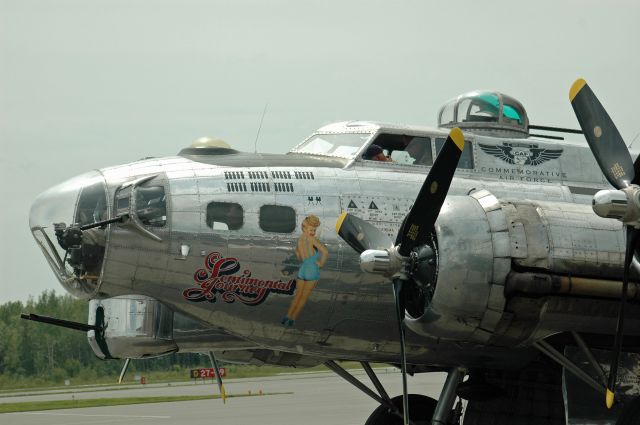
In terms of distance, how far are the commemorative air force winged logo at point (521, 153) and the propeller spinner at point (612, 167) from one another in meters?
2.41

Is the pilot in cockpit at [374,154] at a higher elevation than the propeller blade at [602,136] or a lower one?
lower

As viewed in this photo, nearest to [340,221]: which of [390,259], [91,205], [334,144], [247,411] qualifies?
[390,259]

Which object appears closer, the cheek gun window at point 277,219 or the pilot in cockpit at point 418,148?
the cheek gun window at point 277,219

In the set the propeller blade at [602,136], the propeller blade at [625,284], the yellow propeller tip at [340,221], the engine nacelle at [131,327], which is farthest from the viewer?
Answer: the engine nacelle at [131,327]

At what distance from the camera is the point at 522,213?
39.4 ft

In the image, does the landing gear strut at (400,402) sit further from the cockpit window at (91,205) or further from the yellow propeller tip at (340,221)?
the cockpit window at (91,205)

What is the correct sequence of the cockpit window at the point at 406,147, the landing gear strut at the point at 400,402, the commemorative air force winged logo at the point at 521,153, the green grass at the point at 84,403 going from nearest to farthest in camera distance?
the landing gear strut at the point at 400,402
the cockpit window at the point at 406,147
the commemorative air force winged logo at the point at 521,153
the green grass at the point at 84,403

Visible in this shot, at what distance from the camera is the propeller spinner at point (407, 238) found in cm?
Result: 1198

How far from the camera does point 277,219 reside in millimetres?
12875

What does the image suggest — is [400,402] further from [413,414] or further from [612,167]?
[612,167]

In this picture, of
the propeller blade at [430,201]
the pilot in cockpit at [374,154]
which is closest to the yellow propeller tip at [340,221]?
the propeller blade at [430,201]

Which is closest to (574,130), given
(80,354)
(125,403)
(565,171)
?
(565,171)

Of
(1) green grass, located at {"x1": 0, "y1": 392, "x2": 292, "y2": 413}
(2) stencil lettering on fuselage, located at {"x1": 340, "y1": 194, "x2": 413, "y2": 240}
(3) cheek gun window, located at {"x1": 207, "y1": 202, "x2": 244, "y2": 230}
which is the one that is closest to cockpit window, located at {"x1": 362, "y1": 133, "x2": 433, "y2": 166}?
(2) stencil lettering on fuselage, located at {"x1": 340, "y1": 194, "x2": 413, "y2": 240}

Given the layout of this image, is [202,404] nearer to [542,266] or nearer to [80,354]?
[542,266]
